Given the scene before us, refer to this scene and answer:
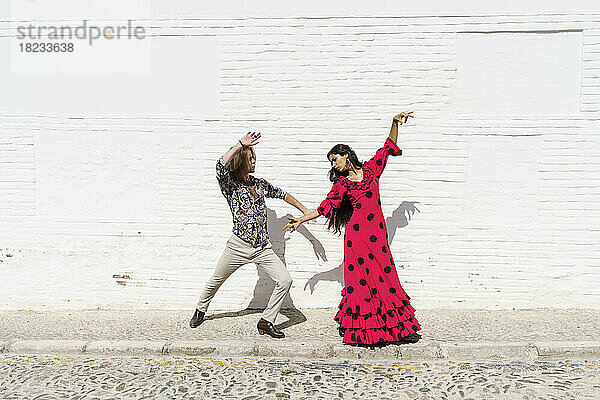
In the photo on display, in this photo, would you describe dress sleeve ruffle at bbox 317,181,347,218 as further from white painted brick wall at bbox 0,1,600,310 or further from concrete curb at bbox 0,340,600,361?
concrete curb at bbox 0,340,600,361

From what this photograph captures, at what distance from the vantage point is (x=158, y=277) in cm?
714

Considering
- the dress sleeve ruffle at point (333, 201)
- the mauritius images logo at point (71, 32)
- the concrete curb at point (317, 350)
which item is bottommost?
the concrete curb at point (317, 350)

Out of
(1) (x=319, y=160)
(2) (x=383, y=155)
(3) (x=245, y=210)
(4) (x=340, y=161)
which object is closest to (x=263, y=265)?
(3) (x=245, y=210)

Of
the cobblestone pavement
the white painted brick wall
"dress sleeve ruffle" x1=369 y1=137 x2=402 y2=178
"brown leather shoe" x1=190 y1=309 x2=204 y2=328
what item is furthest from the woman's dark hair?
"brown leather shoe" x1=190 y1=309 x2=204 y2=328

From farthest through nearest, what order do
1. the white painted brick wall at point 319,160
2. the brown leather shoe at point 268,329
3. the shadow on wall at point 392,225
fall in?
the shadow on wall at point 392,225 < the white painted brick wall at point 319,160 < the brown leather shoe at point 268,329

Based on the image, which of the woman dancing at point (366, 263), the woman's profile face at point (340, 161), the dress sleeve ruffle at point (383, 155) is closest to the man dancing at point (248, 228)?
the woman dancing at point (366, 263)

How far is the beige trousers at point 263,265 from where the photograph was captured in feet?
19.9

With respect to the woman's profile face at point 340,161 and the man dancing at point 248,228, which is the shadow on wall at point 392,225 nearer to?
the man dancing at point 248,228

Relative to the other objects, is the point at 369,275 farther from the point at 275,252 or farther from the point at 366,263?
the point at 275,252

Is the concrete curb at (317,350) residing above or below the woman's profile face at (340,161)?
below

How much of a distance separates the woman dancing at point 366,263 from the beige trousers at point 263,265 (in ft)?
1.99

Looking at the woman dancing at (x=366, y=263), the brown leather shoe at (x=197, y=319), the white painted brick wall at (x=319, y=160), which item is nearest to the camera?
the woman dancing at (x=366, y=263)

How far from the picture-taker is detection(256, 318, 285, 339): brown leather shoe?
19.8 ft

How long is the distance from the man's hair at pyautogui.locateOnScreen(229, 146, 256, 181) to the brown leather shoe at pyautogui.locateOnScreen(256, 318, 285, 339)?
1.44 m
